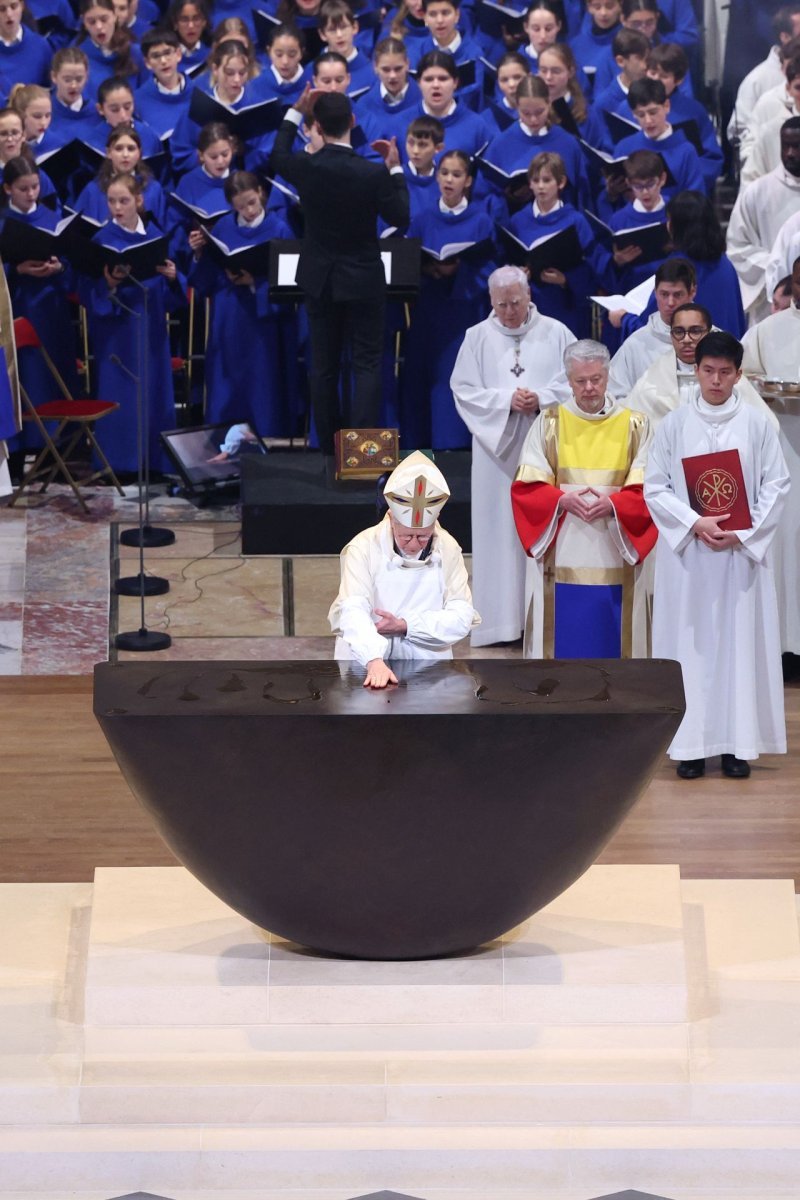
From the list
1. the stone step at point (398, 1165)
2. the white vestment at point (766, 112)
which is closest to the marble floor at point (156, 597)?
the white vestment at point (766, 112)

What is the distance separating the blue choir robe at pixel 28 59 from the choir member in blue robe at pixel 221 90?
0.84 meters

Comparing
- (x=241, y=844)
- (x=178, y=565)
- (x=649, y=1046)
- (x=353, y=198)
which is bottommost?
(x=649, y=1046)

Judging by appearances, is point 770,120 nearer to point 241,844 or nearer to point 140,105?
point 140,105

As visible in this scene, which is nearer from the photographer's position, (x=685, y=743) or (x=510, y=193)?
(x=685, y=743)

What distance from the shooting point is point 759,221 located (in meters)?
11.1

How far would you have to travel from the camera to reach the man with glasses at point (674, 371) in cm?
805

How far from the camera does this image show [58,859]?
6840 mm

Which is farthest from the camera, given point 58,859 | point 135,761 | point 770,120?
point 770,120

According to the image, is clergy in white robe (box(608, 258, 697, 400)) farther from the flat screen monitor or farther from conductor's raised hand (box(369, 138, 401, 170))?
conductor's raised hand (box(369, 138, 401, 170))

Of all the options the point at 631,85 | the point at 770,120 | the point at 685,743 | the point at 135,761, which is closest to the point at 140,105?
the point at 631,85

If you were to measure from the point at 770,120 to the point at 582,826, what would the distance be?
7.43 metres

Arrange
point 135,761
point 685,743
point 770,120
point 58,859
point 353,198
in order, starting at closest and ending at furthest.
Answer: point 135,761 → point 58,859 → point 685,743 → point 353,198 → point 770,120

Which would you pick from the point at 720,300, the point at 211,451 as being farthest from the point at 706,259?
the point at 211,451

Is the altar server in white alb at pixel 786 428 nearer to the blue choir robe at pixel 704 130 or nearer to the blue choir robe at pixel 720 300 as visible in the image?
the blue choir robe at pixel 720 300
